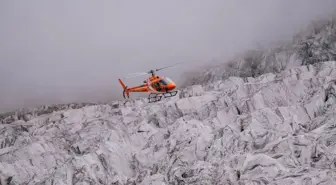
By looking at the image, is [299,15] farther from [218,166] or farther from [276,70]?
[218,166]

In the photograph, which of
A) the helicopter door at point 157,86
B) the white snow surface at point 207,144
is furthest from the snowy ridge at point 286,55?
the helicopter door at point 157,86

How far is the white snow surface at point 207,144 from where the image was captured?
39.7m

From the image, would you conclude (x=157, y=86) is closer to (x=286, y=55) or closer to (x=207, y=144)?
(x=207, y=144)

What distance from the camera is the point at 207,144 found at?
5197cm

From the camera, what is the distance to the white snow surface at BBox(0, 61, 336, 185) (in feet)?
130

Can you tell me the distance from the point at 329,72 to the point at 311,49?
25298 millimetres

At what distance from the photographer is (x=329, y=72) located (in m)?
76.6

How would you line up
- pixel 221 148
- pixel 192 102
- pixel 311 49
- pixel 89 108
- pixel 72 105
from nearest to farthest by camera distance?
1. pixel 221 148
2. pixel 192 102
3. pixel 311 49
4. pixel 89 108
5. pixel 72 105

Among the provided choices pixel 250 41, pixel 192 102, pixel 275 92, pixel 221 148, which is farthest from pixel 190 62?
pixel 221 148

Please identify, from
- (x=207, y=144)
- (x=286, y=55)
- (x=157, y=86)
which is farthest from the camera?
(x=286, y=55)

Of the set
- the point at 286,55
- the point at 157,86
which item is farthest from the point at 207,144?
the point at 286,55

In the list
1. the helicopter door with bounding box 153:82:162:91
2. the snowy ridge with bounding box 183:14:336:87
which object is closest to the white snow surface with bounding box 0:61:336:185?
the helicopter door with bounding box 153:82:162:91

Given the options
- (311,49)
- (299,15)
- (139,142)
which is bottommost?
(139,142)

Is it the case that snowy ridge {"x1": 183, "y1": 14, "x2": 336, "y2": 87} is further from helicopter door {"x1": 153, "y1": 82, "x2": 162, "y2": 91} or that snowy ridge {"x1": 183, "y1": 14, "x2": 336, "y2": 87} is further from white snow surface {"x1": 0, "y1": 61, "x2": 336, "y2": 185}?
helicopter door {"x1": 153, "y1": 82, "x2": 162, "y2": 91}
